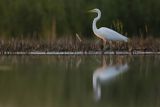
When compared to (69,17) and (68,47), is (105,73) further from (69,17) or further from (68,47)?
(69,17)

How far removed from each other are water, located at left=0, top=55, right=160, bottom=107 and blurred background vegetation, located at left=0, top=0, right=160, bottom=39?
4.78 m

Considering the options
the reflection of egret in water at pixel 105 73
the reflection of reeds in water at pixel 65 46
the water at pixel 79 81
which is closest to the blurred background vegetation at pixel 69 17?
the reflection of reeds in water at pixel 65 46

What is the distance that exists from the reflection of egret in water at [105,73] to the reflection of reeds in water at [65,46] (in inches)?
91.0

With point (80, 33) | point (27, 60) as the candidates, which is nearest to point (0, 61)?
point (27, 60)

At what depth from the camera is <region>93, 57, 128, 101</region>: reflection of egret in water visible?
11.4 meters

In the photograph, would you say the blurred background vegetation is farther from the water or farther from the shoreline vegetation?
the water

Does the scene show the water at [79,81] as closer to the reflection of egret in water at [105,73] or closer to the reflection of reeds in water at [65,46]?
the reflection of egret in water at [105,73]

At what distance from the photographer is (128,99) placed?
10148 millimetres

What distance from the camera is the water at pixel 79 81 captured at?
9.98 meters

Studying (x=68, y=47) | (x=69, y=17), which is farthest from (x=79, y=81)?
Result: (x=69, y=17)

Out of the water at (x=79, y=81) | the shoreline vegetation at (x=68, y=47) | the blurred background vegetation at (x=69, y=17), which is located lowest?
the water at (x=79, y=81)

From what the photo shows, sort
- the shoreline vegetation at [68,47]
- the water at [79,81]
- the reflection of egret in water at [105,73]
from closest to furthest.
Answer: the water at [79,81], the reflection of egret in water at [105,73], the shoreline vegetation at [68,47]

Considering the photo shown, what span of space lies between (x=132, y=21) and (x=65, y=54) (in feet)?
16.7

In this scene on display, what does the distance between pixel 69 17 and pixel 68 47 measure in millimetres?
3981
